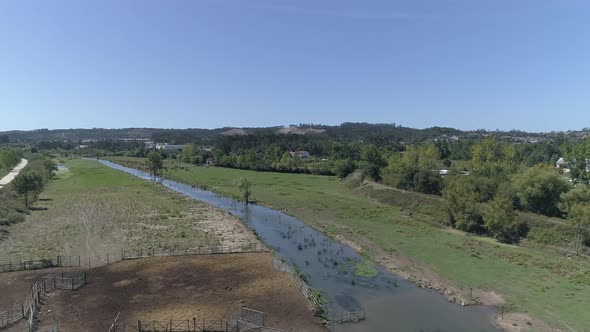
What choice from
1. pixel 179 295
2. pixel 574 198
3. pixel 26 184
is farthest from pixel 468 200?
pixel 26 184

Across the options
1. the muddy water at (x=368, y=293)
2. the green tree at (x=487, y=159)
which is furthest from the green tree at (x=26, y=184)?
the green tree at (x=487, y=159)

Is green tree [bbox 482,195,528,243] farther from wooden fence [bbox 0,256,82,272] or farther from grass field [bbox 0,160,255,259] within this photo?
wooden fence [bbox 0,256,82,272]

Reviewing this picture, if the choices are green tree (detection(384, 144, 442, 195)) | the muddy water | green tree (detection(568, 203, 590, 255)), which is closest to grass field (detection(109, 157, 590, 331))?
the muddy water

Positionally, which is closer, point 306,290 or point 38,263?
point 306,290

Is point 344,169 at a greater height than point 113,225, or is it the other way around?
point 344,169

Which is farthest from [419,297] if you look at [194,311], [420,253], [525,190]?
[525,190]

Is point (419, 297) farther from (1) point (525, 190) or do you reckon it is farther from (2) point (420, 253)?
(1) point (525, 190)

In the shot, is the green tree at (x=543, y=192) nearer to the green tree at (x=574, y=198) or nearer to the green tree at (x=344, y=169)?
the green tree at (x=574, y=198)

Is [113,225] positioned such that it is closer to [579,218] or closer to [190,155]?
[579,218]
